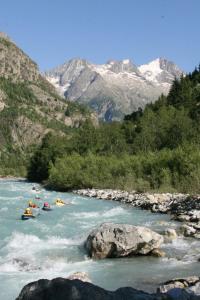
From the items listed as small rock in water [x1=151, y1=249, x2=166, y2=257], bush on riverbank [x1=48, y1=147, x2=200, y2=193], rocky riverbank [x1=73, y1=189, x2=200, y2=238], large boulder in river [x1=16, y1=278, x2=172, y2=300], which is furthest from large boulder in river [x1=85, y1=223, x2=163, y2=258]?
bush on riverbank [x1=48, y1=147, x2=200, y2=193]

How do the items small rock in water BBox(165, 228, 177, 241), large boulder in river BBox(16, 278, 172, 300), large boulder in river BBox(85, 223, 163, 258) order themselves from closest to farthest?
large boulder in river BBox(16, 278, 172, 300) → large boulder in river BBox(85, 223, 163, 258) → small rock in water BBox(165, 228, 177, 241)

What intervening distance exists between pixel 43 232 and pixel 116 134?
63.1m

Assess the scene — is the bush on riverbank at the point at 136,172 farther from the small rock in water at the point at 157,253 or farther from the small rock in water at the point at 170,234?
the small rock in water at the point at 157,253

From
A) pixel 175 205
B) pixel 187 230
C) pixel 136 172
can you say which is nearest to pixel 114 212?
pixel 175 205

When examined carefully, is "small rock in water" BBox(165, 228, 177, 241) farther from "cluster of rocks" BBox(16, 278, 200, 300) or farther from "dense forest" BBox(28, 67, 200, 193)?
"dense forest" BBox(28, 67, 200, 193)

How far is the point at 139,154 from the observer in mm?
74625

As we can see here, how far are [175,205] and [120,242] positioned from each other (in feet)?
60.6

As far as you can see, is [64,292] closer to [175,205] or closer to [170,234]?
[170,234]

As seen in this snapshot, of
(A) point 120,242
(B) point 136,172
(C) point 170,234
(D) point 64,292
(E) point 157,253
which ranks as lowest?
(E) point 157,253

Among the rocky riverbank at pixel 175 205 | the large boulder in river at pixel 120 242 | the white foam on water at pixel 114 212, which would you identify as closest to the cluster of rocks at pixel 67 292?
the large boulder in river at pixel 120 242

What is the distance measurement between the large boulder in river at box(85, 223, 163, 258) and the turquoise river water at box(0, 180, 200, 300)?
447 millimetres

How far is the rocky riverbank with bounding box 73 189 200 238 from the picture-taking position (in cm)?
2764

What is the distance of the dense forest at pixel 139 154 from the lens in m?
52.4

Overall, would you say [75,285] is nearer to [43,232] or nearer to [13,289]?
[13,289]
